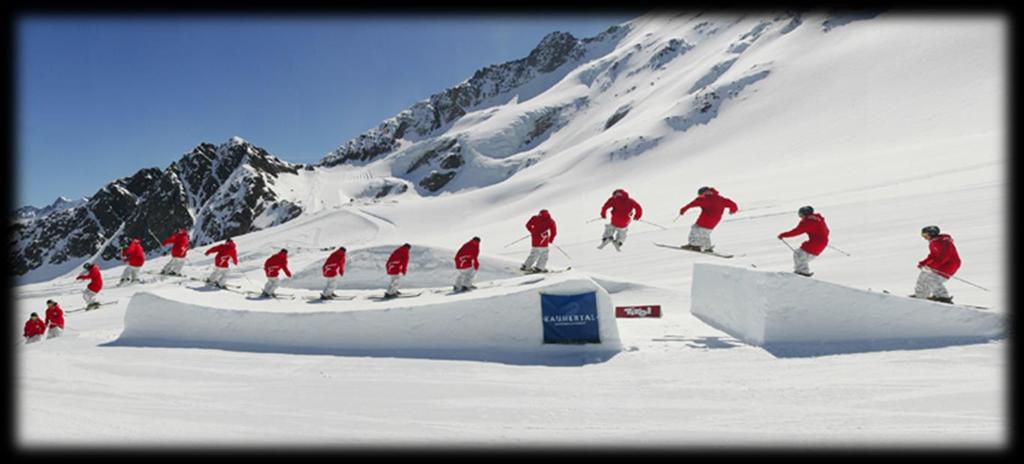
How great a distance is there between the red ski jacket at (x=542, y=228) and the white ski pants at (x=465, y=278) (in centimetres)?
263

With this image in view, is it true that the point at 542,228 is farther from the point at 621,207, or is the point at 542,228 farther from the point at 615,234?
the point at 621,207

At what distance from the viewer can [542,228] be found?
13773mm

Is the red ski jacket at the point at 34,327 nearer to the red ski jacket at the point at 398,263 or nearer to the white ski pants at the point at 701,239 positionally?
the red ski jacket at the point at 398,263

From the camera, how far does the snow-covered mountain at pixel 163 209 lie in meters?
120

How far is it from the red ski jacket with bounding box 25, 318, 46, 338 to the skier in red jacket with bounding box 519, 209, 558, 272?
13444 mm

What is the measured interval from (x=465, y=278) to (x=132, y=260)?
42.0ft

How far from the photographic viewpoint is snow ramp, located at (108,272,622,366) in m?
8.66

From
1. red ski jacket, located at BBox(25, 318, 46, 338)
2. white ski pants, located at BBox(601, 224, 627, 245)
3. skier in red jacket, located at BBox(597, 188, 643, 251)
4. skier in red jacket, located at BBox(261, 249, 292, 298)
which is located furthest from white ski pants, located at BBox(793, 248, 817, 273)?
red ski jacket, located at BBox(25, 318, 46, 338)

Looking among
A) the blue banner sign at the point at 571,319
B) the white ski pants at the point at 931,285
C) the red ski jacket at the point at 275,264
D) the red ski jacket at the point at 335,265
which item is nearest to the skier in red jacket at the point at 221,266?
the red ski jacket at the point at 275,264

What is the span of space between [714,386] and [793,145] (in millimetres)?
47043

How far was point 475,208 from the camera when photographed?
203 ft

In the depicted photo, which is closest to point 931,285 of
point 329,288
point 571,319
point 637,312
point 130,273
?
point 637,312

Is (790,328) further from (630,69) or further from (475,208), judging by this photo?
(630,69)
